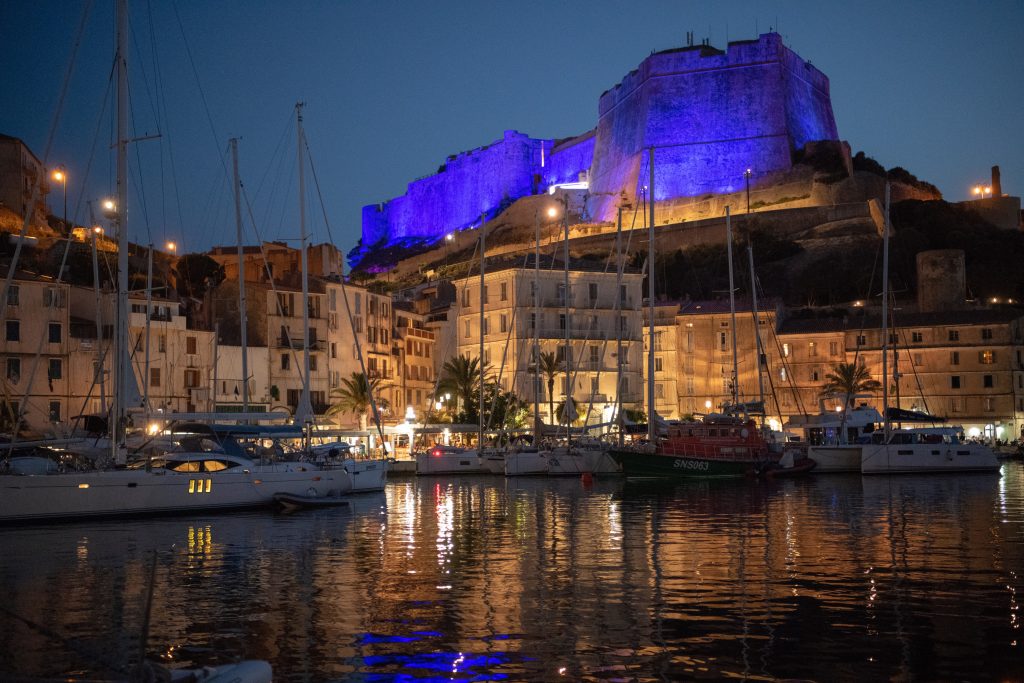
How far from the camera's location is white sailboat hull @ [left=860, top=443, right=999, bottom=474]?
47.7 meters

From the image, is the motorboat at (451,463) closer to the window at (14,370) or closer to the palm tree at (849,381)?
the window at (14,370)

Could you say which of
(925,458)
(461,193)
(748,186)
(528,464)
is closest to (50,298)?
(528,464)

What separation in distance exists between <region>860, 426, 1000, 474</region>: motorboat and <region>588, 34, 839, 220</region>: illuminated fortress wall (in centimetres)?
5570

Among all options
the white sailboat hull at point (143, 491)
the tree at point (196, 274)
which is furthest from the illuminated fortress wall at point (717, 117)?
the white sailboat hull at point (143, 491)

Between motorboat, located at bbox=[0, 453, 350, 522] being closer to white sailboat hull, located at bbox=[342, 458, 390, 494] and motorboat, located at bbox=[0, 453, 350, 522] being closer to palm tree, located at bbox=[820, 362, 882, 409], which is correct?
white sailboat hull, located at bbox=[342, 458, 390, 494]

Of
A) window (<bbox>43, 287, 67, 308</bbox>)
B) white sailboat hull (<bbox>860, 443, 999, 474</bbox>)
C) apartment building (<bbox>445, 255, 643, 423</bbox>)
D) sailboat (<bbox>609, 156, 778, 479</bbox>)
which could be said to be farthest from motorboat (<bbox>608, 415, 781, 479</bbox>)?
window (<bbox>43, 287, 67, 308</bbox>)

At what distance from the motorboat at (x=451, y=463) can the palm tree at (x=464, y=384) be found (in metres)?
8.24

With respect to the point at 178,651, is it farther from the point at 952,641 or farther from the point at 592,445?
the point at 592,445

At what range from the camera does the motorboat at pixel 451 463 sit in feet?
165

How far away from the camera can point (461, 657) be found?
12.0m

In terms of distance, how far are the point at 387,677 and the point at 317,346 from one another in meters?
52.8

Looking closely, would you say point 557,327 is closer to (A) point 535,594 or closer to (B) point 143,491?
(B) point 143,491

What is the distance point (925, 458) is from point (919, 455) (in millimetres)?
397

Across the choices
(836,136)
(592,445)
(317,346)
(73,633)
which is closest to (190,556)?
(73,633)
